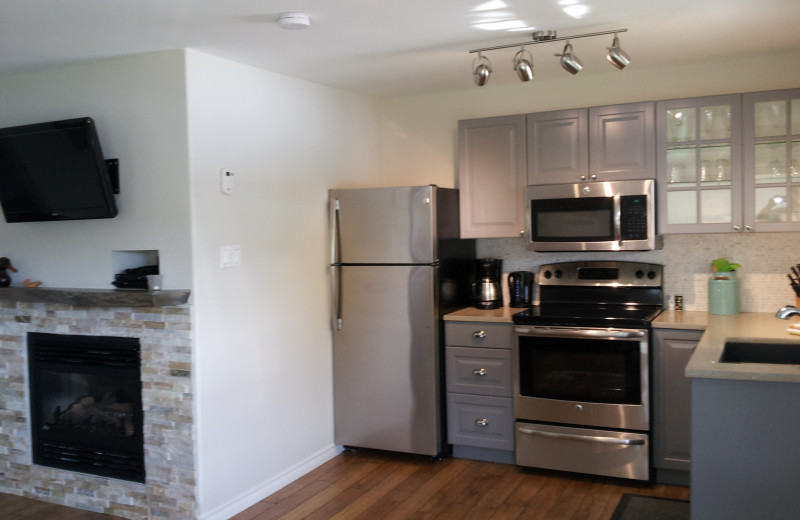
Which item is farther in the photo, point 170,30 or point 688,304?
point 688,304

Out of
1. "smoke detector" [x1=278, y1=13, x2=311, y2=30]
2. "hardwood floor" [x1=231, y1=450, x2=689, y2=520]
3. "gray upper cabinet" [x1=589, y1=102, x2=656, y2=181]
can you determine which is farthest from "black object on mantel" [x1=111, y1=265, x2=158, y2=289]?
"gray upper cabinet" [x1=589, y1=102, x2=656, y2=181]

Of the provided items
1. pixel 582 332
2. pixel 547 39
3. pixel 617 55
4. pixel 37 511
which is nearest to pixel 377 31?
pixel 547 39

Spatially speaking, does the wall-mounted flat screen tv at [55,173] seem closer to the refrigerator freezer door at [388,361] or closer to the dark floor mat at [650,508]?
the refrigerator freezer door at [388,361]

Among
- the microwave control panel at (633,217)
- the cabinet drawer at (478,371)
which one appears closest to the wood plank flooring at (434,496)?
the cabinet drawer at (478,371)

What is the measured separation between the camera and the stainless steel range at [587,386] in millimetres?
3797

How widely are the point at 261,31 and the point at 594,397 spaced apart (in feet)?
8.44

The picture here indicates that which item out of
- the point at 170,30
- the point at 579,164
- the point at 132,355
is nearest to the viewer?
the point at 170,30

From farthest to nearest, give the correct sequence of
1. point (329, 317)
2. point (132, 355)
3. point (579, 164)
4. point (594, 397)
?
point (329, 317), point (579, 164), point (594, 397), point (132, 355)

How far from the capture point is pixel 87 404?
380cm

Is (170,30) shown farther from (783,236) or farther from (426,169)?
(783,236)

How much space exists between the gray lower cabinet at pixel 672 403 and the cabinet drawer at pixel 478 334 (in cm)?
84

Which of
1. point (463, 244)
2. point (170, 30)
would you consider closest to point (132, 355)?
point (170, 30)

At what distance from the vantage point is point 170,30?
3.09 metres

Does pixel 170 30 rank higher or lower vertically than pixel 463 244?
higher
